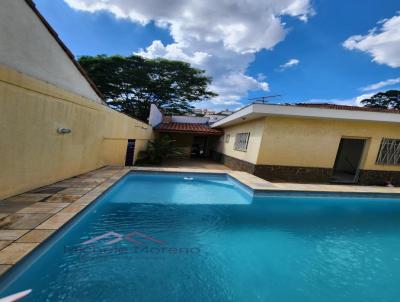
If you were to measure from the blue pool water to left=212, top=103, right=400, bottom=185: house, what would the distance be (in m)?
3.45

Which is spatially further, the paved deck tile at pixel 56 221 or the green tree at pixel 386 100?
the green tree at pixel 386 100

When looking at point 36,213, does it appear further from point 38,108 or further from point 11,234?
point 38,108

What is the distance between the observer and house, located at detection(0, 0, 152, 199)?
12.8 feet

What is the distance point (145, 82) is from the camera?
23000 mm

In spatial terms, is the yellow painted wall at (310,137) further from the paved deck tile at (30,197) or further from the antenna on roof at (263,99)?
the paved deck tile at (30,197)

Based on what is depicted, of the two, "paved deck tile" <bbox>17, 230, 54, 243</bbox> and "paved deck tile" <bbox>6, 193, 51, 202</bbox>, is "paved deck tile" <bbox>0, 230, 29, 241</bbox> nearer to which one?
"paved deck tile" <bbox>17, 230, 54, 243</bbox>

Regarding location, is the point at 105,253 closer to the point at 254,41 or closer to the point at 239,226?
the point at 239,226

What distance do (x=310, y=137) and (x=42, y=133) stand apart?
1090 cm

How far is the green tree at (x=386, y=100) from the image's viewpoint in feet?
121

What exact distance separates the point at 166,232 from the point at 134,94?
920 inches

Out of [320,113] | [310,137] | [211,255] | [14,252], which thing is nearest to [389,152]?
[310,137]

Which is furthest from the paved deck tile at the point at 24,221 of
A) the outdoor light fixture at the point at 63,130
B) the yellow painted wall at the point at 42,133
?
the outdoor light fixture at the point at 63,130

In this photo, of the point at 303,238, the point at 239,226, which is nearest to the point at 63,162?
the point at 239,226

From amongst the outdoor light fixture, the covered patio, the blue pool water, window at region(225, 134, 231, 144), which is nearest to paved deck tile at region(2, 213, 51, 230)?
the blue pool water
